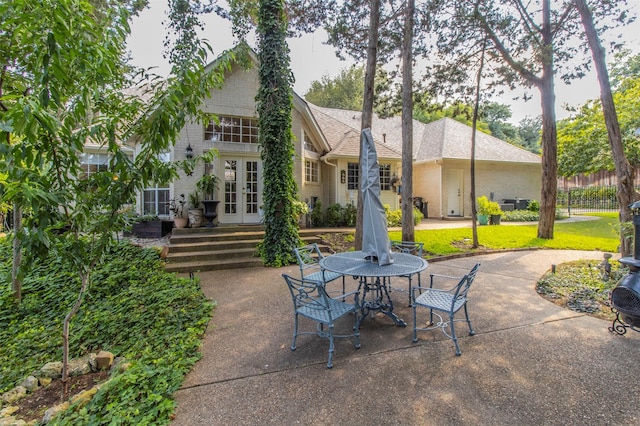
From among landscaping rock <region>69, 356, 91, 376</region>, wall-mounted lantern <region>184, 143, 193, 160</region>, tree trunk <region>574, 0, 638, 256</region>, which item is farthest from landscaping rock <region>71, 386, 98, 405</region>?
tree trunk <region>574, 0, 638, 256</region>

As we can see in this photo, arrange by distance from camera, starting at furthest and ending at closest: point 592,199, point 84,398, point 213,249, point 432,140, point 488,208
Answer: point 592,199 < point 432,140 < point 488,208 < point 213,249 < point 84,398

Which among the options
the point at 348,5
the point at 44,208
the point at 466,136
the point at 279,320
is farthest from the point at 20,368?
the point at 466,136

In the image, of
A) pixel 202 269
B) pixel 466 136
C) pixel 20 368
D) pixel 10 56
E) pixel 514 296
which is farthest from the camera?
pixel 466 136

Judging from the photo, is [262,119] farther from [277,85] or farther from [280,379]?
[280,379]

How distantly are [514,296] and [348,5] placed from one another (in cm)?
913

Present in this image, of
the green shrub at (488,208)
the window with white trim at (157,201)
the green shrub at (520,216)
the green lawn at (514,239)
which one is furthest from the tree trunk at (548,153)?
the window with white trim at (157,201)

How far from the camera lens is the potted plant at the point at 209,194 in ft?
30.3

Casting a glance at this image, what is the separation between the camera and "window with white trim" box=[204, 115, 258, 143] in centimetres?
1029

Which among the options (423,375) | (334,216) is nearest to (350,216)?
(334,216)

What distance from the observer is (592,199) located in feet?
68.7

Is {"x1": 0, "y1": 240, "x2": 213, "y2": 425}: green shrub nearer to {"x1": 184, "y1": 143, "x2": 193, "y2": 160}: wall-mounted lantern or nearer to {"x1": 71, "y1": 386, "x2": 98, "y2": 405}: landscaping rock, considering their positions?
{"x1": 71, "y1": 386, "x2": 98, "y2": 405}: landscaping rock

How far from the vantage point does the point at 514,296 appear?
4.85 meters

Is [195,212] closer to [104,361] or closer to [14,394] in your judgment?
[104,361]

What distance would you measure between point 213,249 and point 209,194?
2.65m
